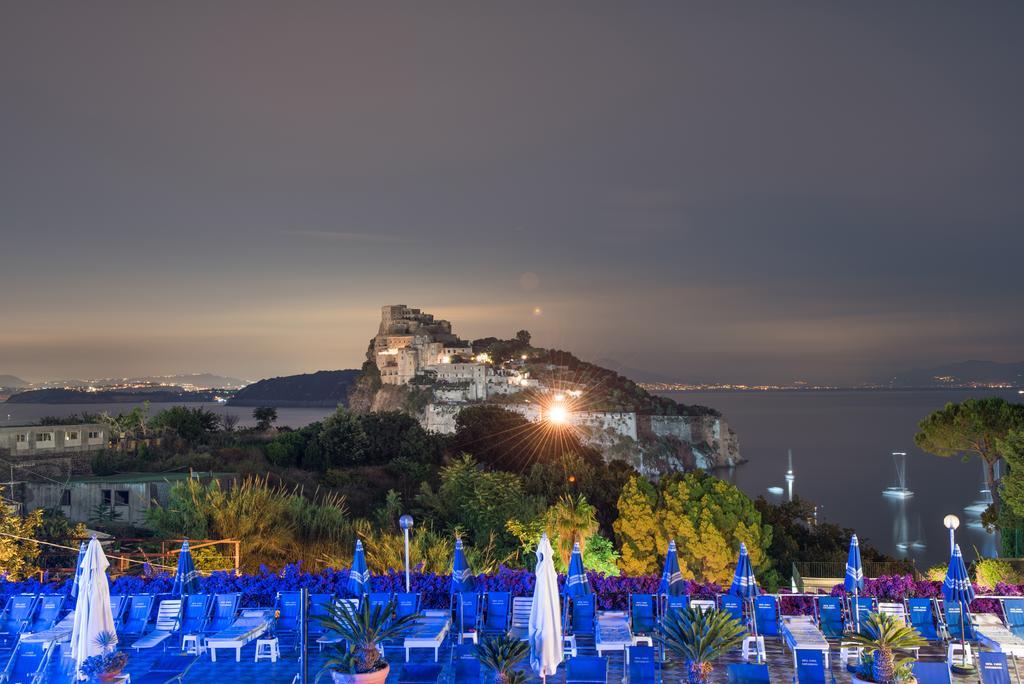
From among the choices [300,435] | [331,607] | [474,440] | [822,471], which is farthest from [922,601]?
[822,471]

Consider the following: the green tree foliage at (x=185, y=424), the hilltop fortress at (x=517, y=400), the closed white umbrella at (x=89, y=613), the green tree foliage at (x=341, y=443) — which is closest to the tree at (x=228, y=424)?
the green tree foliage at (x=185, y=424)

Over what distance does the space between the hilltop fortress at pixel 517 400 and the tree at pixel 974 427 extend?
55233mm

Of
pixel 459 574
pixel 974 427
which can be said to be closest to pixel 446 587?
pixel 459 574

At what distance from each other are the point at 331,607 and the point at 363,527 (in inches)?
372

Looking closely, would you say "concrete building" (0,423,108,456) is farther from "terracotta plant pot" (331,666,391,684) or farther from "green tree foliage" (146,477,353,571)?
"terracotta plant pot" (331,666,391,684)

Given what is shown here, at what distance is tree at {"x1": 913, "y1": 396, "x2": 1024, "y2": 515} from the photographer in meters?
25.5

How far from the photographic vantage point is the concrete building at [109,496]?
76.8ft

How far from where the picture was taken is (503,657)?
6828 millimetres

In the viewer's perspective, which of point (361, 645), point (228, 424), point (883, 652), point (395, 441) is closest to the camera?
point (883, 652)

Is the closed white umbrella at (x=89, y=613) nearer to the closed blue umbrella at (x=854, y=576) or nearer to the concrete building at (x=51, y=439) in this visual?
the closed blue umbrella at (x=854, y=576)

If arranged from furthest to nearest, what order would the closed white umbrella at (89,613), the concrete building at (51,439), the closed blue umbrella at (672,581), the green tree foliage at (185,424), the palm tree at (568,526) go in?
the green tree foliage at (185,424)
the concrete building at (51,439)
the palm tree at (568,526)
the closed blue umbrella at (672,581)
the closed white umbrella at (89,613)

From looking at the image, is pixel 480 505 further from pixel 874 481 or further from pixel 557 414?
pixel 874 481

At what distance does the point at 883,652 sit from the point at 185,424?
1566 inches

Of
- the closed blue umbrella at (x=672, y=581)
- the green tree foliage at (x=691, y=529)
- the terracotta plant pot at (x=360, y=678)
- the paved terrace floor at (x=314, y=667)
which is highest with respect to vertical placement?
the closed blue umbrella at (x=672, y=581)
